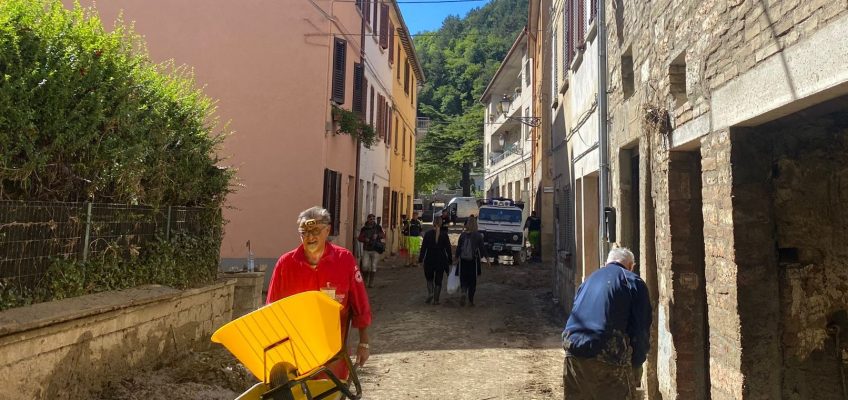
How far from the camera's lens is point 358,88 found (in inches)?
609

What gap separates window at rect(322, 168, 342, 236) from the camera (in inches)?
519

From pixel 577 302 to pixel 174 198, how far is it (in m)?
4.40

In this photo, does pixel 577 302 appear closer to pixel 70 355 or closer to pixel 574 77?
pixel 70 355

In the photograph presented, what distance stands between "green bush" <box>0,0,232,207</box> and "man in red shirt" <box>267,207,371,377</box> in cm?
192

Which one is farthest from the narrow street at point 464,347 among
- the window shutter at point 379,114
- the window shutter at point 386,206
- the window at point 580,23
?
the window shutter at point 386,206

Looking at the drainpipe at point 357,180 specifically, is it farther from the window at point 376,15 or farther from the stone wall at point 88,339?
the stone wall at point 88,339

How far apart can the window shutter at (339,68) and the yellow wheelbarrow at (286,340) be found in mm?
10817

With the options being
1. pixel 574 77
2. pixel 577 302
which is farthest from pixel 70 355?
pixel 574 77

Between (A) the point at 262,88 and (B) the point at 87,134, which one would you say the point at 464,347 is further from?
(A) the point at 262,88

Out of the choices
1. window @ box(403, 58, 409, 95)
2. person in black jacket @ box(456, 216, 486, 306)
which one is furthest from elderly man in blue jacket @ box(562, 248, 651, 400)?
window @ box(403, 58, 409, 95)

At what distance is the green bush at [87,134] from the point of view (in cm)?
416

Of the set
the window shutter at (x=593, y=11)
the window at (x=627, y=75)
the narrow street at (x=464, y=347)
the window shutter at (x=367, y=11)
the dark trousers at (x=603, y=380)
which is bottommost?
the narrow street at (x=464, y=347)

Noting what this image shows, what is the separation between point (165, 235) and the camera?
6.13 metres

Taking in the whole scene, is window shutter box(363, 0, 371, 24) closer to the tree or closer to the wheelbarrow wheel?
the wheelbarrow wheel
